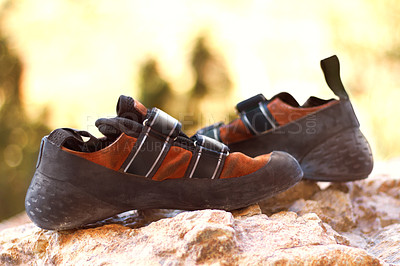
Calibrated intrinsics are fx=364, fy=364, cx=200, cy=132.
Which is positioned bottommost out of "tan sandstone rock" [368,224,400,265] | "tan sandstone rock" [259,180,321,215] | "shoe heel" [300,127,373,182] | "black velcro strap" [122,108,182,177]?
"tan sandstone rock" [368,224,400,265]

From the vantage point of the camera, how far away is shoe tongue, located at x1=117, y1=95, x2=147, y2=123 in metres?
1.18

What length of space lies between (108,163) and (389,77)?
15.4 ft

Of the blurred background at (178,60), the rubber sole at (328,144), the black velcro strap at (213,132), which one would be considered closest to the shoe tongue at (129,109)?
the black velcro strap at (213,132)

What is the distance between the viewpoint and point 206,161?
124cm

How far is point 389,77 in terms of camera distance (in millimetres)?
4816

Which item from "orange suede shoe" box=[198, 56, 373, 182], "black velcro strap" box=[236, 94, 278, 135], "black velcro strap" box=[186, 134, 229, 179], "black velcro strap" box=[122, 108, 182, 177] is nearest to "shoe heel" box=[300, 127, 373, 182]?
"orange suede shoe" box=[198, 56, 373, 182]

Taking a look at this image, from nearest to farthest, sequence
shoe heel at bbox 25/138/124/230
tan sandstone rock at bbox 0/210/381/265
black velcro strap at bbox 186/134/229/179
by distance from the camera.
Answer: tan sandstone rock at bbox 0/210/381/265 → shoe heel at bbox 25/138/124/230 → black velcro strap at bbox 186/134/229/179

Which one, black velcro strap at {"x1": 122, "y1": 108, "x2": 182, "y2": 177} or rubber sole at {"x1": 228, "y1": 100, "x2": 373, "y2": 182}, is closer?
black velcro strap at {"x1": 122, "y1": 108, "x2": 182, "y2": 177}

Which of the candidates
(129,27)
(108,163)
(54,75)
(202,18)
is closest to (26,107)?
(54,75)

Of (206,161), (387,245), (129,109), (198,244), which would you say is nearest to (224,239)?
(198,244)

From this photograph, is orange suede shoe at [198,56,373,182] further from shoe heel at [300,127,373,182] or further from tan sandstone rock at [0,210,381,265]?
tan sandstone rock at [0,210,381,265]

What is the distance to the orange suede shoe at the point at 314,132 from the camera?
1.57 meters

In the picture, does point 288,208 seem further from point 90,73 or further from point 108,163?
point 90,73

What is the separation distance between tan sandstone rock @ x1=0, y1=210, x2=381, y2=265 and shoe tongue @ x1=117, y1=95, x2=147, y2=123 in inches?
13.8
